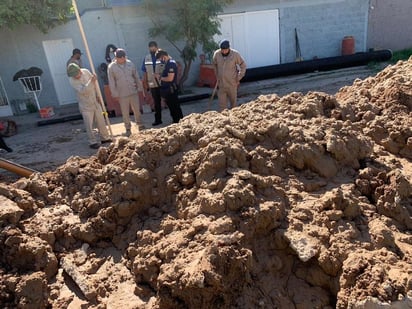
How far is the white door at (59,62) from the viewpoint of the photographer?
40.3ft

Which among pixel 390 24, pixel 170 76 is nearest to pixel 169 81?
pixel 170 76

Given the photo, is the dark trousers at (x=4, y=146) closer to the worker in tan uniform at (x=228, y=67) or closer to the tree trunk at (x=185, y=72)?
the worker in tan uniform at (x=228, y=67)

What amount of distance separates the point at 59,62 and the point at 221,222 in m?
11.5

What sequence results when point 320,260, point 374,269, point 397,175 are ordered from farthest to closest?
1. point 397,175
2. point 320,260
3. point 374,269

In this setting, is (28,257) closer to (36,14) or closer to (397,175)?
(397,175)

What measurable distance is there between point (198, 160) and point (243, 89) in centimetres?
948

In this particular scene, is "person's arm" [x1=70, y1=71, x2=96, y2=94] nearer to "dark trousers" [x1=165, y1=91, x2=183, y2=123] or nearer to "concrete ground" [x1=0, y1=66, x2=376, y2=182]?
"concrete ground" [x1=0, y1=66, x2=376, y2=182]

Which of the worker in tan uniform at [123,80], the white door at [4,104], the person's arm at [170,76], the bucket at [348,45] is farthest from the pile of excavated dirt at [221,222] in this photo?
the bucket at [348,45]

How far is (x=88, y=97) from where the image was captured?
7.39m

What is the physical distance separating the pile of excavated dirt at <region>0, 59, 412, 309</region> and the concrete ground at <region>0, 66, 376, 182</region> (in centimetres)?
330

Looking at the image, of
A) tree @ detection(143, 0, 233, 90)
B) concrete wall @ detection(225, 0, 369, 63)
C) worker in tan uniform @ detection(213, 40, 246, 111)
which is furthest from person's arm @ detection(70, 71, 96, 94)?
concrete wall @ detection(225, 0, 369, 63)

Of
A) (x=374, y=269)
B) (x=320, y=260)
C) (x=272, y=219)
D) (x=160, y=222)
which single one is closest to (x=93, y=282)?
(x=160, y=222)

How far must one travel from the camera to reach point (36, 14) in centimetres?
1080

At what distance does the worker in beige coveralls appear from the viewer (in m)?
7.13
